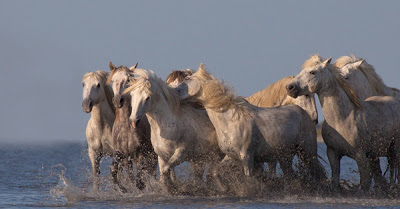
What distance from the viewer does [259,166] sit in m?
12.0

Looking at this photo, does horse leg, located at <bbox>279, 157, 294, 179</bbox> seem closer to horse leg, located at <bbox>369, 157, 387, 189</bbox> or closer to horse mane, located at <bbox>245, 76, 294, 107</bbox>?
horse leg, located at <bbox>369, 157, 387, 189</bbox>

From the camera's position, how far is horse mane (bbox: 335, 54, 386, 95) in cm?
1239

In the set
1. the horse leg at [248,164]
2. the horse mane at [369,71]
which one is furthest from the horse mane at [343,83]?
the horse leg at [248,164]

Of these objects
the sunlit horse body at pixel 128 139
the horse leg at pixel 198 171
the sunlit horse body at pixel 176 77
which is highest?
the sunlit horse body at pixel 176 77

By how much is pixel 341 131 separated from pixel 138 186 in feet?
10.2

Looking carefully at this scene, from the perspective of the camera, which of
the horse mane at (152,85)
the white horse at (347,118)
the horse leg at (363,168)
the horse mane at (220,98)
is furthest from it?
the horse mane at (220,98)

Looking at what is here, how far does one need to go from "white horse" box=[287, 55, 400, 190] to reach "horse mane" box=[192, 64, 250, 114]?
0.88 meters

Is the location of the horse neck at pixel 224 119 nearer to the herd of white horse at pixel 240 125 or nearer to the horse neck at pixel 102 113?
the herd of white horse at pixel 240 125

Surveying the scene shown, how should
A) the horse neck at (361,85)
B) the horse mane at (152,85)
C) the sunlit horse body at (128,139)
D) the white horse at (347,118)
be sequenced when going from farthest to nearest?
the horse neck at (361,85) → the sunlit horse body at (128,139) → the white horse at (347,118) → the horse mane at (152,85)

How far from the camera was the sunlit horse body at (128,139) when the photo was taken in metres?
11.7

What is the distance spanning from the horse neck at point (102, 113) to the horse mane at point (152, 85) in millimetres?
1162

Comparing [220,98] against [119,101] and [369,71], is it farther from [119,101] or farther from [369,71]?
[369,71]

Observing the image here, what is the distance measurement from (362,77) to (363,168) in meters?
1.75

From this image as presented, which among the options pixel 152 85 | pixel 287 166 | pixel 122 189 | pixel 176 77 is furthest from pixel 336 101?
pixel 122 189
